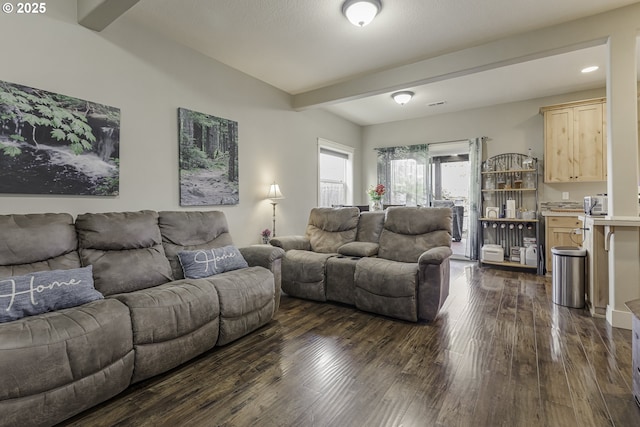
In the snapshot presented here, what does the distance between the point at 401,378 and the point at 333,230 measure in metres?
→ 2.30

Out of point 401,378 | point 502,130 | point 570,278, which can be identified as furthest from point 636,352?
point 502,130

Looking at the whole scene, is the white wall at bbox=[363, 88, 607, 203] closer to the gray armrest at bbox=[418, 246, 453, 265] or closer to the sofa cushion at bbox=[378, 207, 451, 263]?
the sofa cushion at bbox=[378, 207, 451, 263]

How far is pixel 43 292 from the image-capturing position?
68.3 inches

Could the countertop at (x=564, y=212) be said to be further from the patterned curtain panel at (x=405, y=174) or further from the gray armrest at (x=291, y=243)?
the gray armrest at (x=291, y=243)

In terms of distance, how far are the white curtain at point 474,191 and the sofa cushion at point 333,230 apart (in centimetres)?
270

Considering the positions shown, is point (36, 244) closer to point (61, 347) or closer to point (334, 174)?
point (61, 347)

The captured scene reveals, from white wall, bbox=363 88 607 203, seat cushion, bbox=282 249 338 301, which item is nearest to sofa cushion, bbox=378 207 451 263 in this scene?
seat cushion, bbox=282 249 338 301

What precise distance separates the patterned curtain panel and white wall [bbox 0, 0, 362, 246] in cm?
239

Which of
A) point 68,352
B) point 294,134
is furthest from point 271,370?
point 294,134

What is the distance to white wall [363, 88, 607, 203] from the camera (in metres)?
4.84

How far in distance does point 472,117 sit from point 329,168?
2805 mm

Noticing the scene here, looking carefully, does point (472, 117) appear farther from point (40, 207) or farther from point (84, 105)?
point (40, 207)

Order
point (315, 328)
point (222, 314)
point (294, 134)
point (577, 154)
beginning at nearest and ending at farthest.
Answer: point (222, 314) < point (315, 328) < point (577, 154) < point (294, 134)

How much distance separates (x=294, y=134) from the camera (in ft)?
15.9
